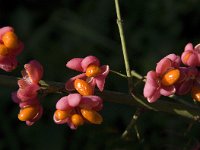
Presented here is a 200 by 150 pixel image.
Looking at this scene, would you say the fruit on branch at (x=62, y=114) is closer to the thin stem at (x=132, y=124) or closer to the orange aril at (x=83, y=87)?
the orange aril at (x=83, y=87)

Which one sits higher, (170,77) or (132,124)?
(170,77)

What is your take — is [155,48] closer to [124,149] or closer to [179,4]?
[179,4]

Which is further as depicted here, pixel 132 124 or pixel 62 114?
pixel 132 124

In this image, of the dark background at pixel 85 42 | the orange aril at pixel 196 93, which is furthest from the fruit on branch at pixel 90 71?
the dark background at pixel 85 42

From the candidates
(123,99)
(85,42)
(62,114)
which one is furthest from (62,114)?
(85,42)

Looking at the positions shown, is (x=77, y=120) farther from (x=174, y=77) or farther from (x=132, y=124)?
(x=174, y=77)

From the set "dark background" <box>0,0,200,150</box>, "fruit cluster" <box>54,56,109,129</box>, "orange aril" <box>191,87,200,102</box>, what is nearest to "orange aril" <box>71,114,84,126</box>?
"fruit cluster" <box>54,56,109,129</box>

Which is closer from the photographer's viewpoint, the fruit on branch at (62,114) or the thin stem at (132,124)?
the fruit on branch at (62,114)
